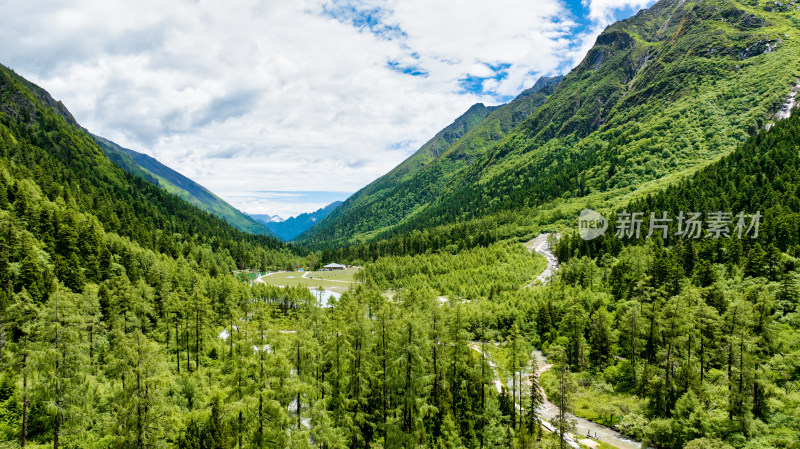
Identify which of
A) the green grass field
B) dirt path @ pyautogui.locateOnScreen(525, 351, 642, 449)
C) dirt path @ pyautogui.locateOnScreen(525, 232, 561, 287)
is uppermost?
dirt path @ pyautogui.locateOnScreen(525, 232, 561, 287)

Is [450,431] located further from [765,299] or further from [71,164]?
[71,164]

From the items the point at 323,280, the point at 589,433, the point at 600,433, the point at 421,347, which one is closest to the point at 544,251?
the point at 323,280

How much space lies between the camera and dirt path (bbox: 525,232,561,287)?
407 ft

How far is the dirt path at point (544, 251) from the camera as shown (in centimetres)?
12394

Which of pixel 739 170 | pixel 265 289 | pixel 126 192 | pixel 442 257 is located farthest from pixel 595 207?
pixel 126 192

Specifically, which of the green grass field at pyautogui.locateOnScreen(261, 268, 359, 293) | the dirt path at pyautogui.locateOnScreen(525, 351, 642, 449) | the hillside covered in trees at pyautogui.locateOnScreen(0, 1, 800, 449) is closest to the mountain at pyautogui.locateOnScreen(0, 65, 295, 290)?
the hillside covered in trees at pyautogui.locateOnScreen(0, 1, 800, 449)

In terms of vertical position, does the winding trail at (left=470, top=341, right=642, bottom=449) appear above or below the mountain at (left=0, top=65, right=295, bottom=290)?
below

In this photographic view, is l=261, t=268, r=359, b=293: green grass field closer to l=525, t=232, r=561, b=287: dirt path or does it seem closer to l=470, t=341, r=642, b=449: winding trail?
l=525, t=232, r=561, b=287: dirt path

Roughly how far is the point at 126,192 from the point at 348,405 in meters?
191

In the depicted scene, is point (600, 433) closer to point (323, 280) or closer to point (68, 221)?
point (68, 221)

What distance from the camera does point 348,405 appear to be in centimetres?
4256

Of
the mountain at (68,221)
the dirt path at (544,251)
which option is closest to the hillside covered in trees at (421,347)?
the mountain at (68,221)

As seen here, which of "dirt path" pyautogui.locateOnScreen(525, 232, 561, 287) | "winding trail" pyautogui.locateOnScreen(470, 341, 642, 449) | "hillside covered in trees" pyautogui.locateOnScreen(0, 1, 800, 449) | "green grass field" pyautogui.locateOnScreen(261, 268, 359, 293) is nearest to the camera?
"hillside covered in trees" pyautogui.locateOnScreen(0, 1, 800, 449)

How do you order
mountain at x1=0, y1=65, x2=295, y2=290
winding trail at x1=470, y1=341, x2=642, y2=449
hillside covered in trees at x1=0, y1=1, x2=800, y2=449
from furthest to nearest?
mountain at x1=0, y1=65, x2=295, y2=290, winding trail at x1=470, y1=341, x2=642, y2=449, hillside covered in trees at x1=0, y1=1, x2=800, y2=449
